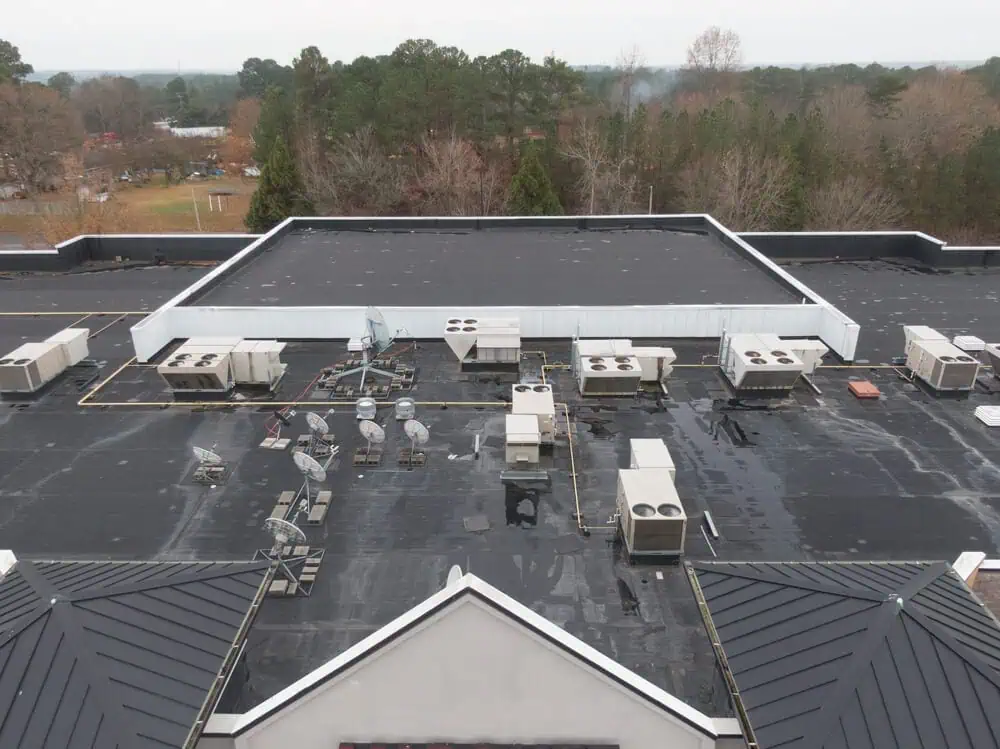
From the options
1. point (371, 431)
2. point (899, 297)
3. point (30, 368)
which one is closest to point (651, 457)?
point (371, 431)

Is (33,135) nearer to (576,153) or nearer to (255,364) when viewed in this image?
(576,153)

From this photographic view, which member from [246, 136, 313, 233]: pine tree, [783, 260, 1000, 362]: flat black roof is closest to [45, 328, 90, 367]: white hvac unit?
[783, 260, 1000, 362]: flat black roof

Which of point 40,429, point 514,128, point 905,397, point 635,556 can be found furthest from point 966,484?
point 514,128

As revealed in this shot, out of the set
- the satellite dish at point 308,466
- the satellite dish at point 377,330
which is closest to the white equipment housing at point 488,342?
the satellite dish at point 377,330

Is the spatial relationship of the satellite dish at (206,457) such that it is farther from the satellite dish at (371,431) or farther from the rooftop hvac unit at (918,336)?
the rooftop hvac unit at (918,336)

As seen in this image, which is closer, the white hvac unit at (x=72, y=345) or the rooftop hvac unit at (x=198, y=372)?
the rooftop hvac unit at (x=198, y=372)

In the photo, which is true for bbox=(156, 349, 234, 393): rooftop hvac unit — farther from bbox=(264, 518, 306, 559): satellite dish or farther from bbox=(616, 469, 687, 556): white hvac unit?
bbox=(616, 469, 687, 556): white hvac unit
